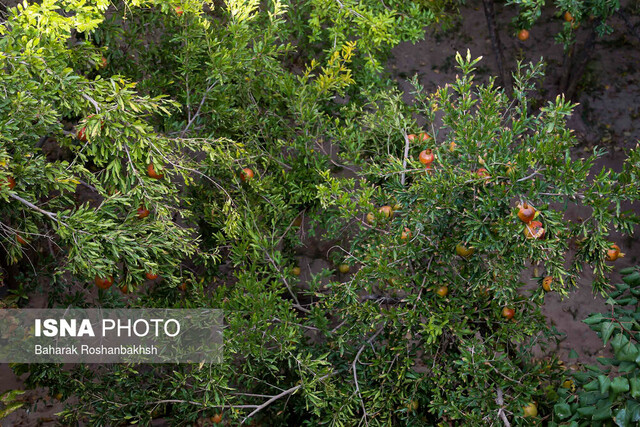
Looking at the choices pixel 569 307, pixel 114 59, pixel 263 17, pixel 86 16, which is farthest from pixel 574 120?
pixel 86 16

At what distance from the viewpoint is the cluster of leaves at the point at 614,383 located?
2369mm

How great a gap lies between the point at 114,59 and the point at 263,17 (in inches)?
48.0

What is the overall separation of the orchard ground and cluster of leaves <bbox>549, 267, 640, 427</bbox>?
3.51 m

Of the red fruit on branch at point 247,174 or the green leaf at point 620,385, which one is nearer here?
the green leaf at point 620,385

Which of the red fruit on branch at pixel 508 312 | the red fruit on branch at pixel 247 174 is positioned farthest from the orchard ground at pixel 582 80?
the red fruit on branch at pixel 508 312

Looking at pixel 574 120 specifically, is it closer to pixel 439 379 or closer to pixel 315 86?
pixel 315 86

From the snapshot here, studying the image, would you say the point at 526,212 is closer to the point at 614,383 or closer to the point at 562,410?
the point at 614,383

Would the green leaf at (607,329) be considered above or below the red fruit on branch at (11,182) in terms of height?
below

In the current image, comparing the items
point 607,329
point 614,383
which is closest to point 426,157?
point 607,329

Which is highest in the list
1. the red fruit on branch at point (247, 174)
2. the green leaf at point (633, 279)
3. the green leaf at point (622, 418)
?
the red fruit on branch at point (247, 174)

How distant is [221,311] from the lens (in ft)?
11.1

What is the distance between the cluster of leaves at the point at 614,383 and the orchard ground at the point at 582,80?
3.51 m

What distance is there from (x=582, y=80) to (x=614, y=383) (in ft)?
20.7

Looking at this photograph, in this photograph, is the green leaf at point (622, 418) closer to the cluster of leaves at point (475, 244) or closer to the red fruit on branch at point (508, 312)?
the cluster of leaves at point (475, 244)
